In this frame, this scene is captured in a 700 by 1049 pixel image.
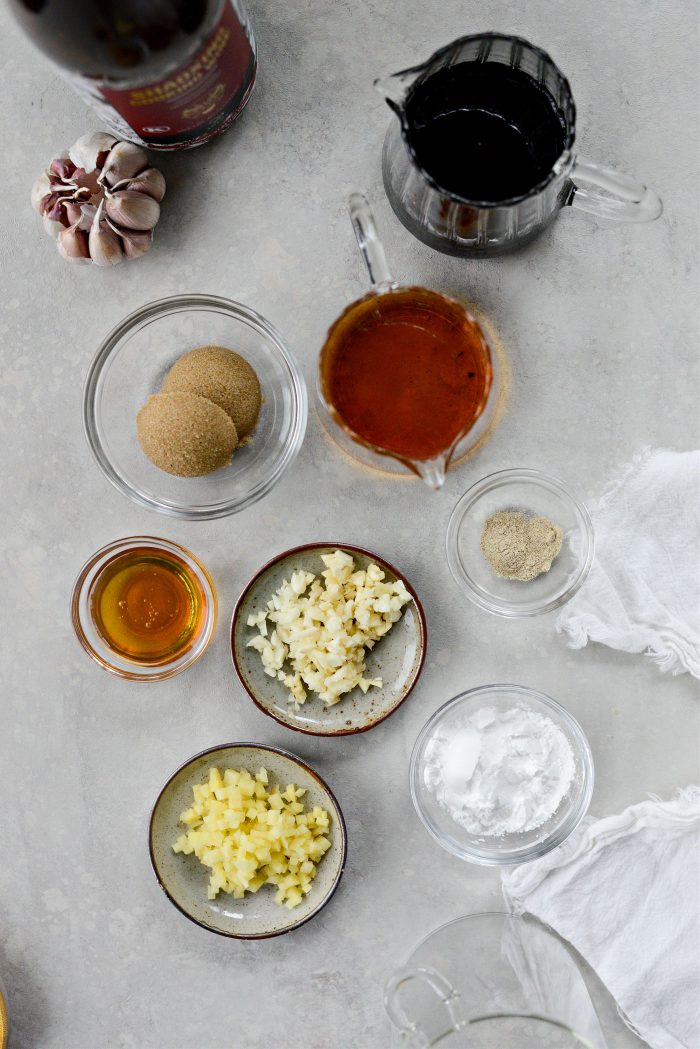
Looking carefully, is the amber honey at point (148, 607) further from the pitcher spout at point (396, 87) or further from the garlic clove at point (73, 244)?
the pitcher spout at point (396, 87)

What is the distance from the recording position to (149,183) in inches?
51.3

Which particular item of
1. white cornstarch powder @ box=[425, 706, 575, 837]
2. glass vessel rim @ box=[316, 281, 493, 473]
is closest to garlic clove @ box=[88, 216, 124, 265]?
glass vessel rim @ box=[316, 281, 493, 473]

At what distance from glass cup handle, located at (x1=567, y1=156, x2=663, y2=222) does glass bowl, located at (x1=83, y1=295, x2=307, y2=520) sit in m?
0.49

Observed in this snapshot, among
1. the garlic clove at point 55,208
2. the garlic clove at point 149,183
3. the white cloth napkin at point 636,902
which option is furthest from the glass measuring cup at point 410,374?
the white cloth napkin at point 636,902

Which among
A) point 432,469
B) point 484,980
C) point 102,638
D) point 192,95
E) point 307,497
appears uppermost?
point 192,95

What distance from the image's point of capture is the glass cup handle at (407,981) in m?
1.28

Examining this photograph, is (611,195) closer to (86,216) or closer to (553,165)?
(553,165)

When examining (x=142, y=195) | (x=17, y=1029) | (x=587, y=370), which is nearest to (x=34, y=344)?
(x=142, y=195)

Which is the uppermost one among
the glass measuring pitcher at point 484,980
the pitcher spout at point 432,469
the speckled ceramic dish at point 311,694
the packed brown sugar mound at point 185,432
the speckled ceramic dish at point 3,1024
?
the packed brown sugar mound at point 185,432

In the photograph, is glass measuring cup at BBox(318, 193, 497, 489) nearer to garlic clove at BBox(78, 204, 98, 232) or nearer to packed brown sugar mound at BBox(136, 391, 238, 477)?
packed brown sugar mound at BBox(136, 391, 238, 477)

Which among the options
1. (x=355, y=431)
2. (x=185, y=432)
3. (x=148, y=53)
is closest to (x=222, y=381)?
(x=185, y=432)

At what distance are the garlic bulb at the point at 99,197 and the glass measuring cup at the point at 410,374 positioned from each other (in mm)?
347

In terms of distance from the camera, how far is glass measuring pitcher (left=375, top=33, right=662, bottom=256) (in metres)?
1.12

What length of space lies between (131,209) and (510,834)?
44.8 inches
